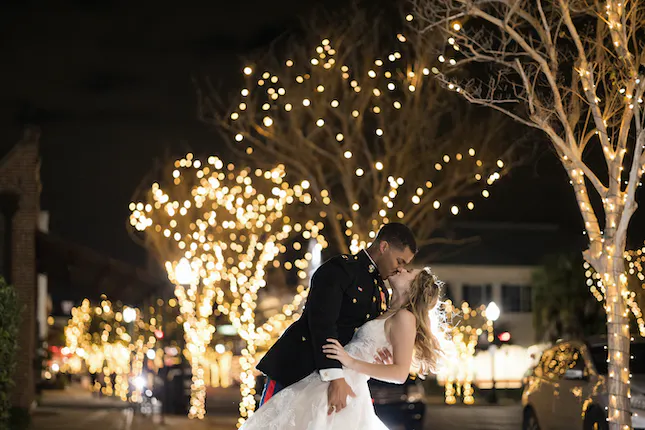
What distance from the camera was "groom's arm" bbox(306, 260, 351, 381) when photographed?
208 inches

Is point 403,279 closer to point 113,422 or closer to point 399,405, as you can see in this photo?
point 399,405

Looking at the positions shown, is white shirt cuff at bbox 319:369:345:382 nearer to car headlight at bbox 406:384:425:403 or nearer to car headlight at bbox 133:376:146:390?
car headlight at bbox 406:384:425:403

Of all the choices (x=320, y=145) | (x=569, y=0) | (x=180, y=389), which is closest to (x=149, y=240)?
(x=180, y=389)

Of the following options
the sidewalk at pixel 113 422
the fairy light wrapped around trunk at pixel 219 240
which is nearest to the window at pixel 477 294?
the fairy light wrapped around trunk at pixel 219 240

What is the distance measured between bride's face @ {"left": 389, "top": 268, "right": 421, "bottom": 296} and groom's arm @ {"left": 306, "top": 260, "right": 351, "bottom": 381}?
1.08 feet

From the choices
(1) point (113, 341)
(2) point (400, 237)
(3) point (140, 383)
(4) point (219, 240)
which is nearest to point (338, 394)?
(2) point (400, 237)

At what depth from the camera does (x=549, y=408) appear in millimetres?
14477

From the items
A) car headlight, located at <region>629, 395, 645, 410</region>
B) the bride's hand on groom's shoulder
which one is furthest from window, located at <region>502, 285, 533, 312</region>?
the bride's hand on groom's shoulder

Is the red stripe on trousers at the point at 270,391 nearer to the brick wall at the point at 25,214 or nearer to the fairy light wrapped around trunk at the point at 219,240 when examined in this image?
the fairy light wrapped around trunk at the point at 219,240

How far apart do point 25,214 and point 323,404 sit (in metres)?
18.0

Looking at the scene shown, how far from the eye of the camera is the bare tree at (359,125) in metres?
21.6

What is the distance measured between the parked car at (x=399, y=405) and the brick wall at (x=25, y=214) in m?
7.83

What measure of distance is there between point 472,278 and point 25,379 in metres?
36.1

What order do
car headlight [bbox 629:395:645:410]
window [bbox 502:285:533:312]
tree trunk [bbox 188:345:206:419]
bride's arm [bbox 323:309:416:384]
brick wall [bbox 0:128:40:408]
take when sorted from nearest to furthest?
1. bride's arm [bbox 323:309:416:384]
2. car headlight [bbox 629:395:645:410]
3. brick wall [bbox 0:128:40:408]
4. tree trunk [bbox 188:345:206:419]
5. window [bbox 502:285:533:312]
